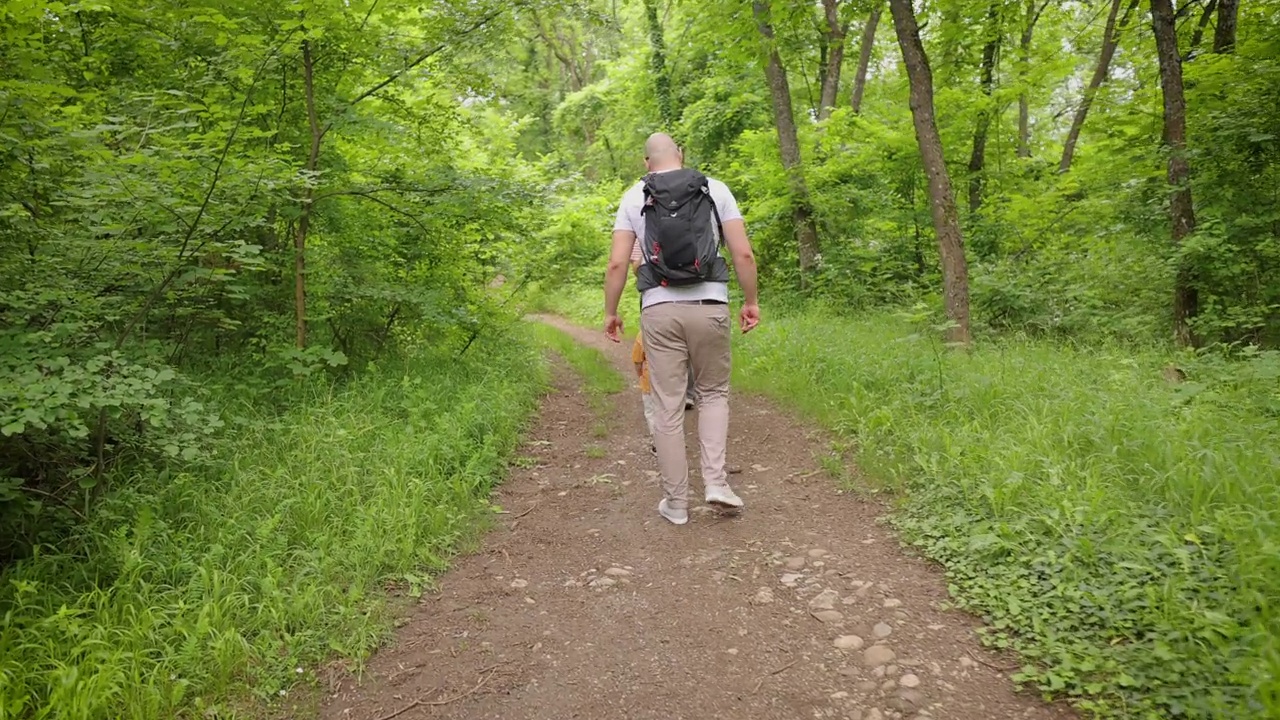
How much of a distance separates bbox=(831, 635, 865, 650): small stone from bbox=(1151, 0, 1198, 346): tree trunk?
6238 mm

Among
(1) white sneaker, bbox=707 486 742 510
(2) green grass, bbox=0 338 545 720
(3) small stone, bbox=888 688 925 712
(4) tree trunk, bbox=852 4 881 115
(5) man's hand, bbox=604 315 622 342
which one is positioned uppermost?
(4) tree trunk, bbox=852 4 881 115

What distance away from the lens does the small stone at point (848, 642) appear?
2.79 metres

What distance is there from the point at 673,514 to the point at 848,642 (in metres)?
1.44

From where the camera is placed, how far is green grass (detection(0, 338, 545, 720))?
2562 mm

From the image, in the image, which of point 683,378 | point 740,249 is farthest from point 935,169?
point 683,378

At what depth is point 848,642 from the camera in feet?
9.25

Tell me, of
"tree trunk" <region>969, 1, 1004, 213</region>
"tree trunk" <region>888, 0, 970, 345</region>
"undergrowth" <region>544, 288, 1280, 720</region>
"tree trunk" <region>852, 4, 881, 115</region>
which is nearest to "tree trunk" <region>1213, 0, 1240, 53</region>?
"tree trunk" <region>969, 1, 1004, 213</region>

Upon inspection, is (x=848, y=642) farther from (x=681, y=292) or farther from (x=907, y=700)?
(x=681, y=292)

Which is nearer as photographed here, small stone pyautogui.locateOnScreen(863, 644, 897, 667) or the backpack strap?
small stone pyautogui.locateOnScreen(863, 644, 897, 667)

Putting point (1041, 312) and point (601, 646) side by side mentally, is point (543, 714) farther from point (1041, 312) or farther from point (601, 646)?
point (1041, 312)

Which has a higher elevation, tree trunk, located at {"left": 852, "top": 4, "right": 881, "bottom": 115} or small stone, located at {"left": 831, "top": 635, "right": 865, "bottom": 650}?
tree trunk, located at {"left": 852, "top": 4, "right": 881, "bottom": 115}

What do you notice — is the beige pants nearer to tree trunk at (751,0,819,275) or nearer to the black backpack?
the black backpack

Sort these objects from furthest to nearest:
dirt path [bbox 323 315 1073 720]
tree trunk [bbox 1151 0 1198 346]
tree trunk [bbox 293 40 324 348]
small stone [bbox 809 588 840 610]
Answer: tree trunk [bbox 1151 0 1198 346]
tree trunk [bbox 293 40 324 348]
small stone [bbox 809 588 840 610]
dirt path [bbox 323 315 1073 720]

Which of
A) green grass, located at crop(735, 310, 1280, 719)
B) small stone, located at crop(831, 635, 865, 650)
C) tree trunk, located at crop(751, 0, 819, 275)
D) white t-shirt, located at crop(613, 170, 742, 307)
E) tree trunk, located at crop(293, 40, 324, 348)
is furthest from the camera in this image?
tree trunk, located at crop(751, 0, 819, 275)
